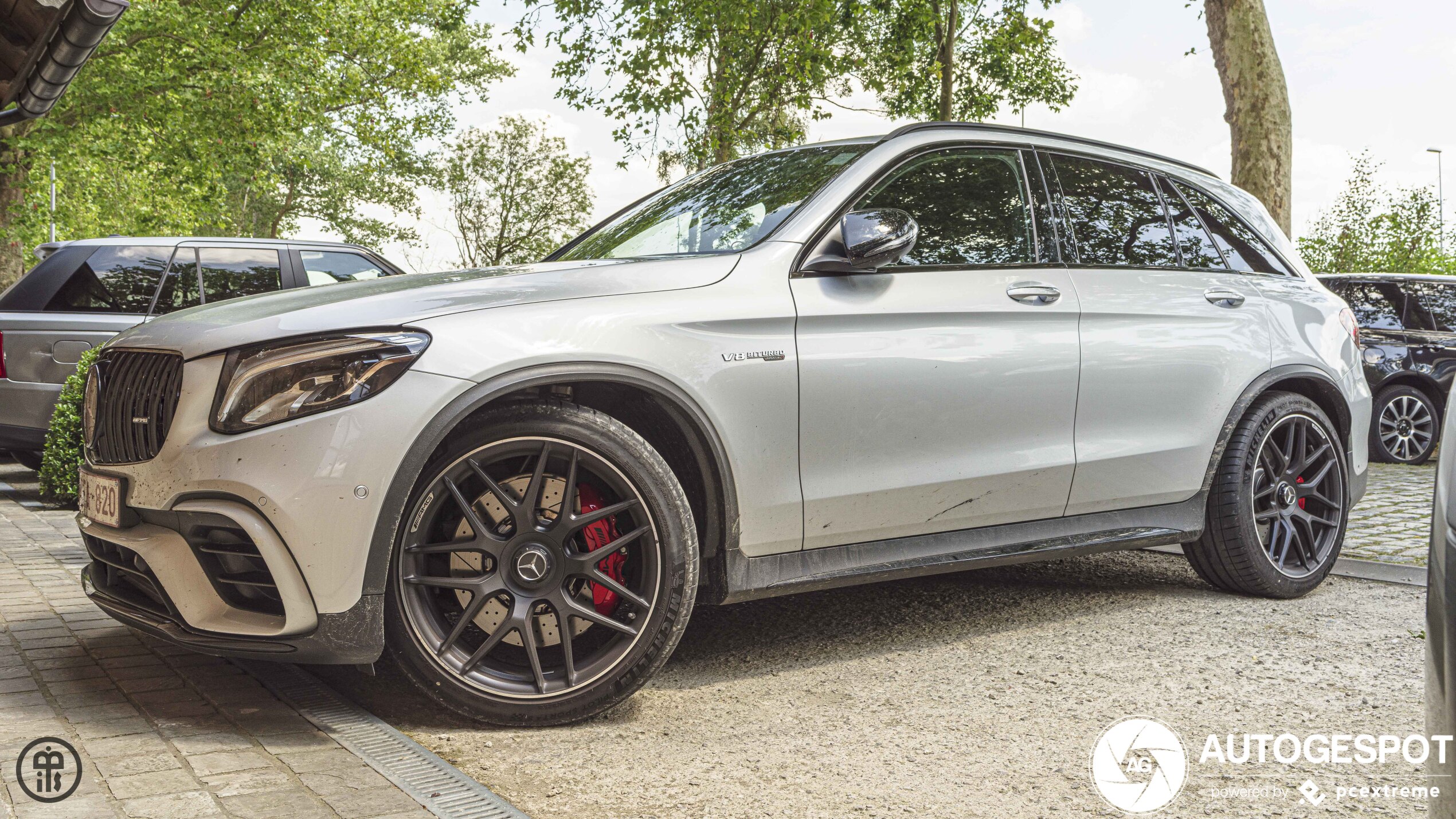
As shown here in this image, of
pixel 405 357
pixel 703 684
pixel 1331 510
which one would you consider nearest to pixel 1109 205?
pixel 1331 510

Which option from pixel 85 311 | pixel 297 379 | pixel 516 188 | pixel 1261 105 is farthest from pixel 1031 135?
pixel 516 188

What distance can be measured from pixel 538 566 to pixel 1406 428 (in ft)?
39.8

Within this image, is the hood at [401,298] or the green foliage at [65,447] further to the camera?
the green foliage at [65,447]

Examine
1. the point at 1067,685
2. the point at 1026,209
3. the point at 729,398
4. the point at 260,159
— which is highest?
the point at 260,159

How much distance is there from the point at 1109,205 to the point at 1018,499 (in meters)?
1.39

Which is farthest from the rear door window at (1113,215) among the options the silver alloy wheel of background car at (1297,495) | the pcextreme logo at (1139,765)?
the pcextreme logo at (1139,765)

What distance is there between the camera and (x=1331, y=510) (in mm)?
5281

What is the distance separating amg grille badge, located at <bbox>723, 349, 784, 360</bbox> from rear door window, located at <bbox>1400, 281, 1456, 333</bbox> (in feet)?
38.0

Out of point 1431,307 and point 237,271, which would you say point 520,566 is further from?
point 1431,307

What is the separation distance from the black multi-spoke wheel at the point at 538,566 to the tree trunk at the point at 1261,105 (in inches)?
406

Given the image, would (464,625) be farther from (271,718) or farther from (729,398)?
(729,398)

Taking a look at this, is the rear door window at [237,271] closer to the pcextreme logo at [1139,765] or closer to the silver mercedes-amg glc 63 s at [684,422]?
the silver mercedes-amg glc 63 s at [684,422]

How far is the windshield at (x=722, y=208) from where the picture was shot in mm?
4073

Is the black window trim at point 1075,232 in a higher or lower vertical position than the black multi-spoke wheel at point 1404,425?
higher
